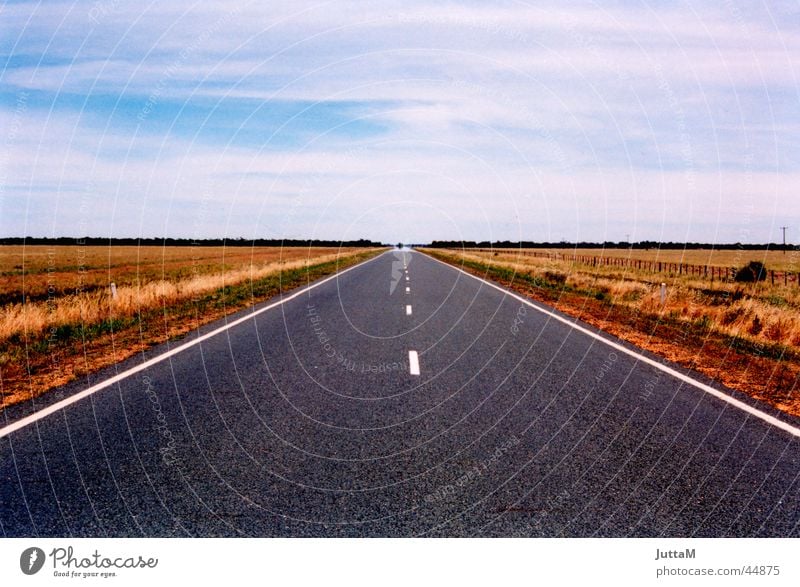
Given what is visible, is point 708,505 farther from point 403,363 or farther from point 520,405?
point 403,363

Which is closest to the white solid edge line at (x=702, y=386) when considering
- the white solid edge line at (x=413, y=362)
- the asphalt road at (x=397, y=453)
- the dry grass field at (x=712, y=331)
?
the asphalt road at (x=397, y=453)

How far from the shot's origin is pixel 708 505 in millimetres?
Answer: 4238

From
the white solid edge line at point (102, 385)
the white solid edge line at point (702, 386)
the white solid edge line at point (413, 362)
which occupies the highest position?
the white solid edge line at point (102, 385)

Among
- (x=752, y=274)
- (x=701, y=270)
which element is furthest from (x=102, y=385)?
(x=701, y=270)

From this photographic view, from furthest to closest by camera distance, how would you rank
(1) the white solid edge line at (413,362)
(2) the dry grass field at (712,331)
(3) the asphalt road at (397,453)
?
1. (2) the dry grass field at (712,331)
2. (1) the white solid edge line at (413,362)
3. (3) the asphalt road at (397,453)

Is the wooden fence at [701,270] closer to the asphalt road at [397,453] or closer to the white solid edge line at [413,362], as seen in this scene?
the white solid edge line at [413,362]

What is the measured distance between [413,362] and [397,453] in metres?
4.14

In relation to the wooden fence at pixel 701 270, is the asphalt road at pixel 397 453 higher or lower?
higher

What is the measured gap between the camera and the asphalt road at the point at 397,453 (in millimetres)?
4012

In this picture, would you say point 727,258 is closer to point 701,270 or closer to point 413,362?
point 701,270

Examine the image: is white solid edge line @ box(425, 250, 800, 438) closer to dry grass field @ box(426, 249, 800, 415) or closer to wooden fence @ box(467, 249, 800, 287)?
dry grass field @ box(426, 249, 800, 415)

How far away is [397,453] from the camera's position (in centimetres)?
533

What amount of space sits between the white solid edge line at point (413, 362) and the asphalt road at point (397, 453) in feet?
0.23

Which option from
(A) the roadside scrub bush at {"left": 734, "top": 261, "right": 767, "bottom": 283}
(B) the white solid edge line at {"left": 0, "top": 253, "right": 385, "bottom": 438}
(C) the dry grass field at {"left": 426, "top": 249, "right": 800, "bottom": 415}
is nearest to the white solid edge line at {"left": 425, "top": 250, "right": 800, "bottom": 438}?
(C) the dry grass field at {"left": 426, "top": 249, "right": 800, "bottom": 415}
